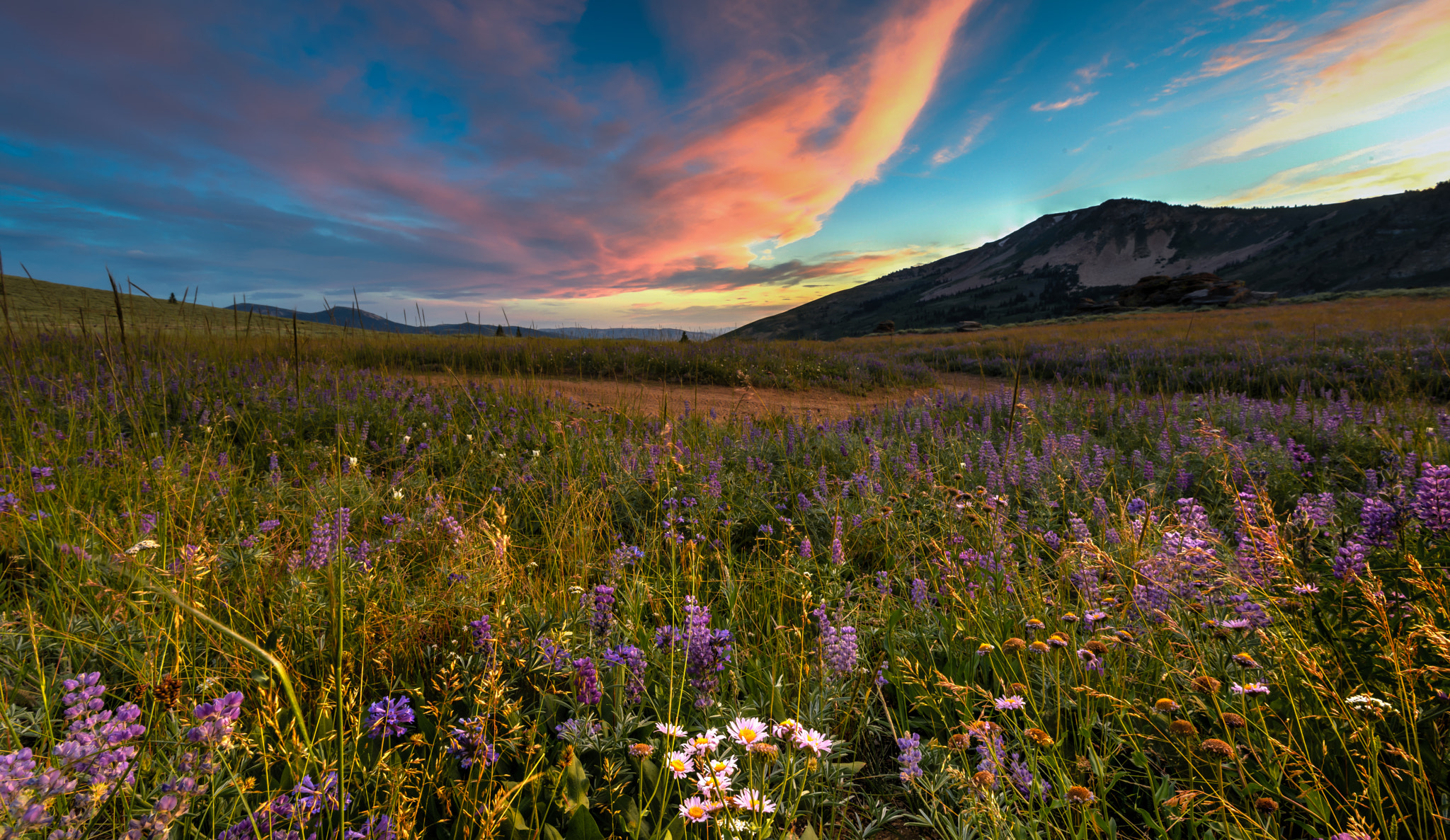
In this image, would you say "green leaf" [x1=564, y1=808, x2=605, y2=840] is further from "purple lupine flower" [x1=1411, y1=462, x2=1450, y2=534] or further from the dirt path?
the dirt path

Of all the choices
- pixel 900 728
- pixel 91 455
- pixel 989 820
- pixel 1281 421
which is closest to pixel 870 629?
pixel 900 728

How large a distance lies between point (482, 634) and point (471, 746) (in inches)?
13.3

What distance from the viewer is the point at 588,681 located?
5.32 ft

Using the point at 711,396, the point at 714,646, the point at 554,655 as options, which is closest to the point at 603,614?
the point at 554,655

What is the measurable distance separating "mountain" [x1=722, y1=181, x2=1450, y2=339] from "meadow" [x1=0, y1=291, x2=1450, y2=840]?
265 feet

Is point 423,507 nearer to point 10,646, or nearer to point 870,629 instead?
point 10,646

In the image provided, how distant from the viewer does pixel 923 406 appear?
714 cm

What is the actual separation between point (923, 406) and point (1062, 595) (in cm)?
469

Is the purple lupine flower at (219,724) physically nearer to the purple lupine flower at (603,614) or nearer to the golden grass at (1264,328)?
the purple lupine flower at (603,614)

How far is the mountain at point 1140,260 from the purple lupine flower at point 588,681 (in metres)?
83.2

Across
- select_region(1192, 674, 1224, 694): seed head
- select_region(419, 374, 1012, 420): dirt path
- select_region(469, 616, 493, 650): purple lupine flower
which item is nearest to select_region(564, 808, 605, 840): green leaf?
select_region(469, 616, 493, 650): purple lupine flower

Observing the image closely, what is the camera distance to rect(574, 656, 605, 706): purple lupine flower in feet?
5.24

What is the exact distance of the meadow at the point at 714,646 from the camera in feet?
4.32

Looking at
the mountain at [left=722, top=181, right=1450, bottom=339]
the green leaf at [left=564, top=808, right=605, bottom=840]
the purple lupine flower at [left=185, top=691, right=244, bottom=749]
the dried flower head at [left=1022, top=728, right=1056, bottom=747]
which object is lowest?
the green leaf at [left=564, top=808, right=605, bottom=840]
